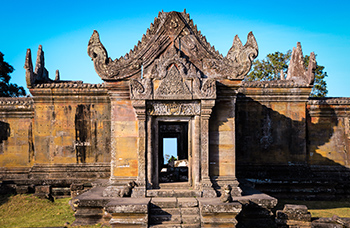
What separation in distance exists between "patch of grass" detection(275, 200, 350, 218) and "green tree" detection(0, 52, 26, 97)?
2084 centimetres

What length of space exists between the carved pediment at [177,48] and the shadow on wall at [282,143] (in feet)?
14.1

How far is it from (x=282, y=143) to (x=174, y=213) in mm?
6950

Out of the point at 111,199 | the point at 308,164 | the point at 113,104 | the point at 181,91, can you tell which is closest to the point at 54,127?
the point at 113,104

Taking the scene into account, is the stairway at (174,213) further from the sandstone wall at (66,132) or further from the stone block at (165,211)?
the sandstone wall at (66,132)

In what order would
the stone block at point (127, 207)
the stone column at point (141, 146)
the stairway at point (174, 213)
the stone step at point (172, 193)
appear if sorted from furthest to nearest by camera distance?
the stone column at point (141, 146) → the stone step at point (172, 193) → the stairway at point (174, 213) → the stone block at point (127, 207)

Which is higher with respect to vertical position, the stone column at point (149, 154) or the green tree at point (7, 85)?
the green tree at point (7, 85)

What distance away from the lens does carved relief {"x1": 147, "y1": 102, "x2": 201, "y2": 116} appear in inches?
342

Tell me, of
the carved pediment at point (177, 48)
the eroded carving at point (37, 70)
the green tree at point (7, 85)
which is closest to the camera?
the carved pediment at point (177, 48)

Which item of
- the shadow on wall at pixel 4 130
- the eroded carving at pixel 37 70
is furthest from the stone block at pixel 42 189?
the eroded carving at pixel 37 70

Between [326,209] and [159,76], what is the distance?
24.4 ft

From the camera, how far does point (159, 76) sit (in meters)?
8.62

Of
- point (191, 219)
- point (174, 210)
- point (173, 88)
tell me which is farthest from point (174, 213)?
point (173, 88)

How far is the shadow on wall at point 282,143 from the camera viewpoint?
12703 mm

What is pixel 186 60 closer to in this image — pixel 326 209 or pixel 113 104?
pixel 113 104
